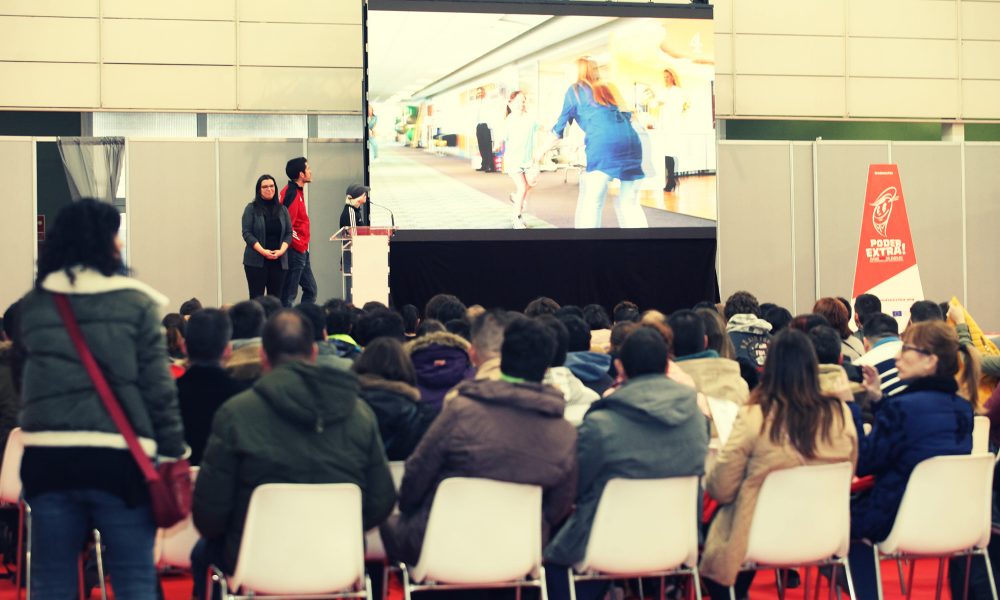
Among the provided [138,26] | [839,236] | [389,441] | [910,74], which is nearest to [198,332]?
[389,441]

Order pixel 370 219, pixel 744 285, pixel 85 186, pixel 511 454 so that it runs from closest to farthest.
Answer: pixel 511 454 < pixel 370 219 < pixel 85 186 < pixel 744 285

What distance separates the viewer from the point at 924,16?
42.5 ft

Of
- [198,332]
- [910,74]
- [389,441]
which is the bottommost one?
[389,441]

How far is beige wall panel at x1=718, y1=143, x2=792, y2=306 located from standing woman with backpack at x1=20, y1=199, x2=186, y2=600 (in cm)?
985

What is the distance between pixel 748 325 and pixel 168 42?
791cm

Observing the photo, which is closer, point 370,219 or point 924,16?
point 370,219

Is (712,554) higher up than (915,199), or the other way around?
(915,199)

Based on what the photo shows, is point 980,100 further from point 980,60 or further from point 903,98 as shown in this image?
point 903,98

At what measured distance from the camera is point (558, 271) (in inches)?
439

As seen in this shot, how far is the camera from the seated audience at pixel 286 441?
123 inches

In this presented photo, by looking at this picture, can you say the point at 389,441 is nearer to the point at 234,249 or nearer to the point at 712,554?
the point at 712,554

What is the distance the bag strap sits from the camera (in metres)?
2.93

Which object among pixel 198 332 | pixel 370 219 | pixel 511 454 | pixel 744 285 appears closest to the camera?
pixel 511 454

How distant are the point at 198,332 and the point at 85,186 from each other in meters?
8.24
